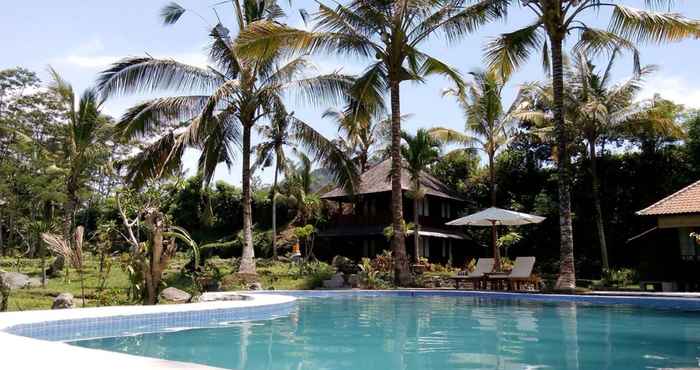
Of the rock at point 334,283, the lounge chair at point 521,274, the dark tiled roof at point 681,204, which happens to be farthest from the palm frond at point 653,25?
the rock at point 334,283

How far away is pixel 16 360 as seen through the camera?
488 cm

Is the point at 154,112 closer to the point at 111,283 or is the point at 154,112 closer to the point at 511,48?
the point at 111,283

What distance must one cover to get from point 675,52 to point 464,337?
12527mm

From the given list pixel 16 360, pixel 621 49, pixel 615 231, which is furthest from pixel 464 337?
pixel 615 231

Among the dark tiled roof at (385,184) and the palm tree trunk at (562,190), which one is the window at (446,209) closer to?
the dark tiled roof at (385,184)

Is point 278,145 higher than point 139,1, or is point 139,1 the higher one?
point 139,1

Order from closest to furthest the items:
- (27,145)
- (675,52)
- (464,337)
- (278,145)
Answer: (464,337) < (675,52) < (278,145) < (27,145)

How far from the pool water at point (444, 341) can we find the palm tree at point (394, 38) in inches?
244

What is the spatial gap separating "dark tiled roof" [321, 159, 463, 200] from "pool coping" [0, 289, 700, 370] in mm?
8844

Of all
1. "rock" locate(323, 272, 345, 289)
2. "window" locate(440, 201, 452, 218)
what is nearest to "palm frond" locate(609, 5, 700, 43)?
"rock" locate(323, 272, 345, 289)

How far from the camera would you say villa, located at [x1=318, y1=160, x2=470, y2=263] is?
25359 mm

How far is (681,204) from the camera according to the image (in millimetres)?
15398

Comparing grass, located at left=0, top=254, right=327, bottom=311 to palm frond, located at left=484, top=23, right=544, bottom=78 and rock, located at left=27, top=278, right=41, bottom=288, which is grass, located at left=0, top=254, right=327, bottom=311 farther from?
palm frond, located at left=484, top=23, right=544, bottom=78

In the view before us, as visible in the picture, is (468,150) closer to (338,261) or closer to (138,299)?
(338,261)
